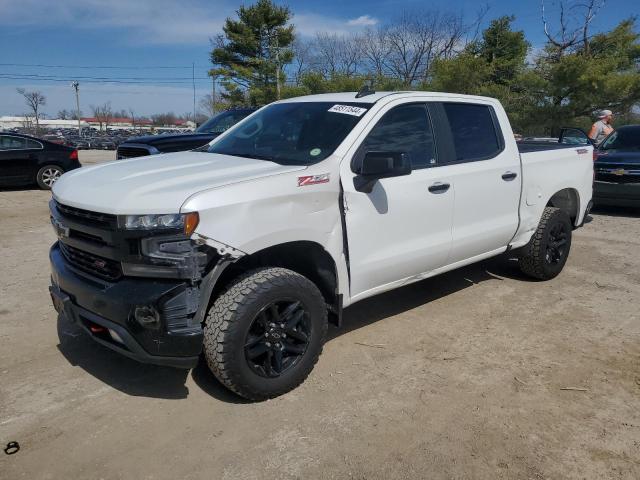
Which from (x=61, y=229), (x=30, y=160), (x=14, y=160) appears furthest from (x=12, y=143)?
(x=61, y=229)

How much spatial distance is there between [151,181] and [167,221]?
1.41 ft

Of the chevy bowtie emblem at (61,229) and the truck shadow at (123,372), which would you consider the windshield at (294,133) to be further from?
the truck shadow at (123,372)

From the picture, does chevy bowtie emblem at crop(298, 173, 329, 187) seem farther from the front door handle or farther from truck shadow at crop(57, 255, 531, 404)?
truck shadow at crop(57, 255, 531, 404)

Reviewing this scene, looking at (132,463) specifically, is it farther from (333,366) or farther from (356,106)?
(356,106)

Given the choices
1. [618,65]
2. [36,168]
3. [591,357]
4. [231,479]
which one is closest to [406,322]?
Answer: [591,357]

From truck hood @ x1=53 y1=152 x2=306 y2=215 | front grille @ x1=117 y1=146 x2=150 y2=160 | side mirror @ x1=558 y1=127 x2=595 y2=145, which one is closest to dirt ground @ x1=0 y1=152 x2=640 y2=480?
truck hood @ x1=53 y1=152 x2=306 y2=215

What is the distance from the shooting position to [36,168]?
12023 millimetres

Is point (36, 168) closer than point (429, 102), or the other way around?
point (429, 102)

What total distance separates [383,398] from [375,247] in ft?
3.29

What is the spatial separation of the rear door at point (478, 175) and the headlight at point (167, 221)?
2.20m

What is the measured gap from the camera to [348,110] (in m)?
3.68

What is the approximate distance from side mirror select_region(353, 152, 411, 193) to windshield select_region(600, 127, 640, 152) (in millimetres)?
8338

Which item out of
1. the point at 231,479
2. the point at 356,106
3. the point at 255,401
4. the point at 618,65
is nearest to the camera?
the point at 231,479

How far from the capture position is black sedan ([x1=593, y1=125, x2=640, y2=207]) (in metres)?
8.81
